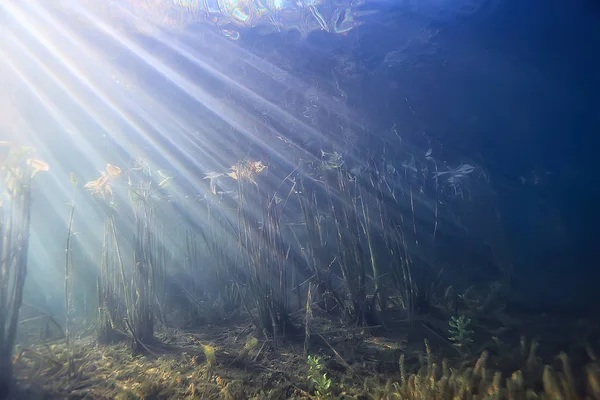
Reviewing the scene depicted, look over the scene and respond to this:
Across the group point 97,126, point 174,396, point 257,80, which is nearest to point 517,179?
point 257,80

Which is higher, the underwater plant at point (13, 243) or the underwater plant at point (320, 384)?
the underwater plant at point (13, 243)

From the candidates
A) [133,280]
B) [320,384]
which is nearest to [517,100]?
[320,384]

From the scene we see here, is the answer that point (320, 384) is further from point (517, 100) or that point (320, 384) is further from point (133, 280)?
point (517, 100)

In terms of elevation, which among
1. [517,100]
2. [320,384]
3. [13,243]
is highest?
[517,100]

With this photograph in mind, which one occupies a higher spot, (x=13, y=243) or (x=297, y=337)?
(x=13, y=243)

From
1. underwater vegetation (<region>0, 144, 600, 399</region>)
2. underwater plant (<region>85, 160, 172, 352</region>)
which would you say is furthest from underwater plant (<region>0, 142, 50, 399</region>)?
underwater plant (<region>85, 160, 172, 352</region>)

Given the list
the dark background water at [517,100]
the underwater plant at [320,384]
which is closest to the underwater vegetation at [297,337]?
the underwater plant at [320,384]

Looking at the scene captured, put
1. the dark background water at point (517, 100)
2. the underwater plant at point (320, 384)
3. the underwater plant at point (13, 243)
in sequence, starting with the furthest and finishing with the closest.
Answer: the dark background water at point (517, 100)
the underwater plant at point (13, 243)
the underwater plant at point (320, 384)

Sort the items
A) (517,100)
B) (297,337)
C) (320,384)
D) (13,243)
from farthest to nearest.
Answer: (517,100), (297,337), (13,243), (320,384)

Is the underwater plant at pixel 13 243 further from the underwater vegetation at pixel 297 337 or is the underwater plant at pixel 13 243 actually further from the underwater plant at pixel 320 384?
the underwater plant at pixel 320 384

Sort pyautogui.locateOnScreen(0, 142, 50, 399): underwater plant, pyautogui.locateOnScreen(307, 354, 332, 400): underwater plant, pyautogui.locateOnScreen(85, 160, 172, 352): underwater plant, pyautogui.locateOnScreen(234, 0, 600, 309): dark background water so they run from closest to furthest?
1. pyautogui.locateOnScreen(307, 354, 332, 400): underwater plant
2. pyautogui.locateOnScreen(0, 142, 50, 399): underwater plant
3. pyautogui.locateOnScreen(85, 160, 172, 352): underwater plant
4. pyautogui.locateOnScreen(234, 0, 600, 309): dark background water

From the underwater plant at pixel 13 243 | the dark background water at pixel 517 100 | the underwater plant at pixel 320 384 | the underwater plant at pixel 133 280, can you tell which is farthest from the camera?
the dark background water at pixel 517 100

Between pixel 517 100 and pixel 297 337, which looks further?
pixel 517 100

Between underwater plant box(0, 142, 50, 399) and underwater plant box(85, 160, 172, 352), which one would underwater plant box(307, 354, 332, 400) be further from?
underwater plant box(0, 142, 50, 399)
